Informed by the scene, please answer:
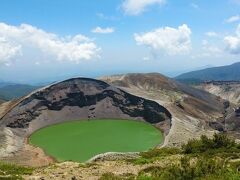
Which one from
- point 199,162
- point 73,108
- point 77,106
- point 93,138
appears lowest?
point 93,138

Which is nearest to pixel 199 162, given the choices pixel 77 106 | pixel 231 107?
pixel 77 106

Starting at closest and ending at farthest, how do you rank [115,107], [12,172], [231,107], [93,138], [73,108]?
1. [12,172]
2. [93,138]
3. [115,107]
4. [73,108]
5. [231,107]

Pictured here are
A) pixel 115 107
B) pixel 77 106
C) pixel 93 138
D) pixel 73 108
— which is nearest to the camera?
pixel 93 138

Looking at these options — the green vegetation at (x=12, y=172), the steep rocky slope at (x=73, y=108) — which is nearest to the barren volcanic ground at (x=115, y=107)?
the steep rocky slope at (x=73, y=108)

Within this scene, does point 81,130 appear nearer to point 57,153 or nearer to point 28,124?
point 28,124

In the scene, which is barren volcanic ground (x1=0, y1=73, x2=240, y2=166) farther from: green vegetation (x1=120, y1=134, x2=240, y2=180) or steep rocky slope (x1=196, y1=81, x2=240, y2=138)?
green vegetation (x1=120, y1=134, x2=240, y2=180)

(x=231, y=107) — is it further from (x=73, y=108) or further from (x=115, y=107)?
(x=73, y=108)
